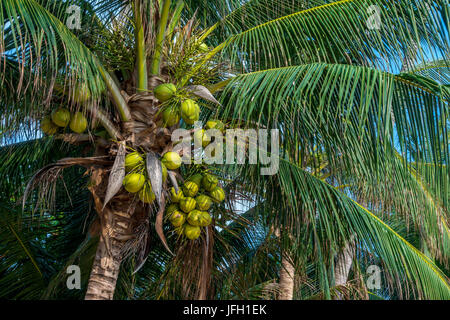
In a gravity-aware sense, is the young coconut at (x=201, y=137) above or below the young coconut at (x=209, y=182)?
above

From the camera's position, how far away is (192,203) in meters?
3.23

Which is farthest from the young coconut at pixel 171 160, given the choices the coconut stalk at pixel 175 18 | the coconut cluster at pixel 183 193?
the coconut stalk at pixel 175 18

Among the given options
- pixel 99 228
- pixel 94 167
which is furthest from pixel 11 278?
pixel 94 167

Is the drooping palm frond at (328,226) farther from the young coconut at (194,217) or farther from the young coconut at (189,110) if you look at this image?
the young coconut at (189,110)

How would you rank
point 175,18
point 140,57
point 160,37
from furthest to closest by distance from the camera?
point 175,18, point 160,37, point 140,57

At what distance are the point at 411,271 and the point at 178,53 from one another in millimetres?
2319

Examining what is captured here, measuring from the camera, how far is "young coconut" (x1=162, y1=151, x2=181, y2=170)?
3102 millimetres

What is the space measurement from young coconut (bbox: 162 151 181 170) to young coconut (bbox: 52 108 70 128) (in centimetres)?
65

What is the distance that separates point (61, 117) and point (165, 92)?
654mm

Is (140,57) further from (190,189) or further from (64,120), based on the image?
(190,189)

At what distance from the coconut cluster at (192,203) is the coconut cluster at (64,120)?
0.69 m

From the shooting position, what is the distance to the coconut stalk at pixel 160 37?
3.55m

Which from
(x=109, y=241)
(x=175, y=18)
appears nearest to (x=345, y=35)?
(x=175, y=18)

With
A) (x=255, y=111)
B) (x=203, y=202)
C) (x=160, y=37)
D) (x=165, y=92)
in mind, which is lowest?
(x=203, y=202)
